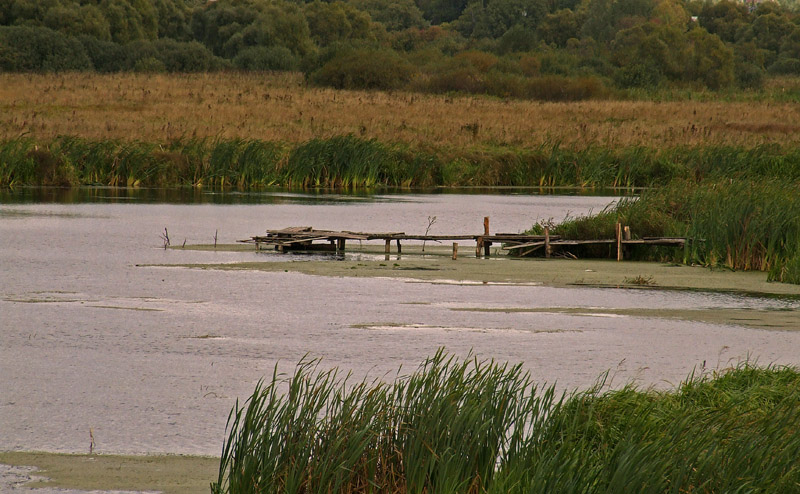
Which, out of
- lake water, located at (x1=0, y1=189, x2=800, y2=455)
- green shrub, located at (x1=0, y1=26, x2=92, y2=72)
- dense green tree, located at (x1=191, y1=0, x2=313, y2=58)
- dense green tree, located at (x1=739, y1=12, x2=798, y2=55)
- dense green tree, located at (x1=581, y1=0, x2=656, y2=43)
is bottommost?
lake water, located at (x1=0, y1=189, x2=800, y2=455)

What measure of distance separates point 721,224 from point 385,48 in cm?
4756

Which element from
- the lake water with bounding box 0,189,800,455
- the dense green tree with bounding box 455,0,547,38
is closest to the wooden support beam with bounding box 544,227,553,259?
the lake water with bounding box 0,189,800,455

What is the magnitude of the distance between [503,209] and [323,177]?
7720mm

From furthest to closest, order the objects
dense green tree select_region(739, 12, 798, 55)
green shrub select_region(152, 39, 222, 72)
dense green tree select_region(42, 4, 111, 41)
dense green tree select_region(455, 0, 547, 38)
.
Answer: dense green tree select_region(455, 0, 547, 38) < dense green tree select_region(739, 12, 798, 55) < dense green tree select_region(42, 4, 111, 41) < green shrub select_region(152, 39, 222, 72)

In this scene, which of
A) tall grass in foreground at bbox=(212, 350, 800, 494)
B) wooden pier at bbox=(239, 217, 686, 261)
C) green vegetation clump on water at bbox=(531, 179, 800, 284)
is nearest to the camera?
tall grass in foreground at bbox=(212, 350, 800, 494)

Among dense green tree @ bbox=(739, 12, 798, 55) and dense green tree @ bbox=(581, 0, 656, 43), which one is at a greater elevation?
dense green tree @ bbox=(581, 0, 656, 43)

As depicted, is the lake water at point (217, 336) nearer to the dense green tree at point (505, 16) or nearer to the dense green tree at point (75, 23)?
the dense green tree at point (75, 23)

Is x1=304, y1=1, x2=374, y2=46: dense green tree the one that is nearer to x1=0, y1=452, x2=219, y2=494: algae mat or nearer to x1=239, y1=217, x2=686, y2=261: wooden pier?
x1=239, y1=217, x2=686, y2=261: wooden pier

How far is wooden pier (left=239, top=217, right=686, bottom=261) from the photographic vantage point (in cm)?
1894

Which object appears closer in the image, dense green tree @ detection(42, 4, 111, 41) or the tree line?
the tree line

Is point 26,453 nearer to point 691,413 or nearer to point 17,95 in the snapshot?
point 691,413

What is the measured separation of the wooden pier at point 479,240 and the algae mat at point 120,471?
36.9ft

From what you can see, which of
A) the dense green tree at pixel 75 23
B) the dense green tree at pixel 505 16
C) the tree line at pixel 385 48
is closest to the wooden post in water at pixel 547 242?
the tree line at pixel 385 48

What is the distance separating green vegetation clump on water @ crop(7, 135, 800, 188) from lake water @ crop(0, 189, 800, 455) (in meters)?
11.9
